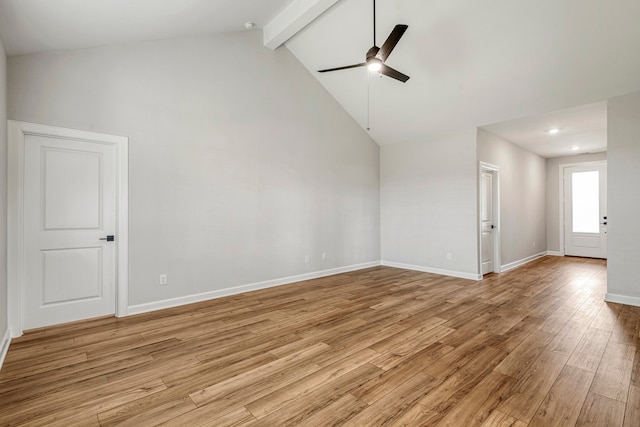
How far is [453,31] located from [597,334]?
3.85 metres

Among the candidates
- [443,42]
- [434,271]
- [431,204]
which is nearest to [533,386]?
[434,271]

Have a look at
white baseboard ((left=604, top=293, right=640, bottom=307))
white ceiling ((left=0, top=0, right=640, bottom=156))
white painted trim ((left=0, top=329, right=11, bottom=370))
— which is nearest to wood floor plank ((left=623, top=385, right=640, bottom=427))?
white baseboard ((left=604, top=293, right=640, bottom=307))

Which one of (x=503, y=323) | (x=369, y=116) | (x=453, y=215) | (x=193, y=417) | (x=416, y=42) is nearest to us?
(x=193, y=417)

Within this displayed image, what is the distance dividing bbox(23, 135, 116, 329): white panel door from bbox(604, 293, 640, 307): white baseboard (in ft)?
21.2

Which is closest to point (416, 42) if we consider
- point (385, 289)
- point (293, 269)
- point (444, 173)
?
point (444, 173)

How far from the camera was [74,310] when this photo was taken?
339 centimetres

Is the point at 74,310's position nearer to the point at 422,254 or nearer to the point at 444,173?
the point at 422,254

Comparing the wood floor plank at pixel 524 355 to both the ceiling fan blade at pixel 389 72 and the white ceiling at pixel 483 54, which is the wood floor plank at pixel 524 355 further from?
the white ceiling at pixel 483 54

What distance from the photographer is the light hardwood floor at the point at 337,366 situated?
188 centimetres

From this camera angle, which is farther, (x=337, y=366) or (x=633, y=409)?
(x=337, y=366)

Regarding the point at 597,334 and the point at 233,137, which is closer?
the point at 597,334

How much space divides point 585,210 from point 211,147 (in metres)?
9.14

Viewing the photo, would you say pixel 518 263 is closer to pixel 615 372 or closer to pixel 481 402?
pixel 615 372

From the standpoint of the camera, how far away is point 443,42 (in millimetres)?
4133
